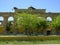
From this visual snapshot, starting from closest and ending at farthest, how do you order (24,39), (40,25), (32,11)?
(24,39) → (40,25) → (32,11)

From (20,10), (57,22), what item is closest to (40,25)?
(57,22)

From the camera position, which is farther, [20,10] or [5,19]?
[20,10]

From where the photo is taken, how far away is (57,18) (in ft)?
155

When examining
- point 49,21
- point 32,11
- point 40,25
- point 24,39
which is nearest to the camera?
point 24,39

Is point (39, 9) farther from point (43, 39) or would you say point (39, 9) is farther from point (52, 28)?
point (43, 39)

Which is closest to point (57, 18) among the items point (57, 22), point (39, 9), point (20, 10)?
point (57, 22)

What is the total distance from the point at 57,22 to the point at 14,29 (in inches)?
447

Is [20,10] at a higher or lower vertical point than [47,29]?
higher

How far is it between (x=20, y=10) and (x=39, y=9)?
5.44 meters

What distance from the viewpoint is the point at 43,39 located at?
27.4 metres

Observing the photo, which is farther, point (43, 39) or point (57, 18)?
point (57, 18)

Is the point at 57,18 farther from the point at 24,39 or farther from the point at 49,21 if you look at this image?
the point at 24,39

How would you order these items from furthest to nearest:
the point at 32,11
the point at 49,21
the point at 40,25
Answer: the point at 32,11 < the point at 49,21 < the point at 40,25

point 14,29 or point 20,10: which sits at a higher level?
point 20,10
